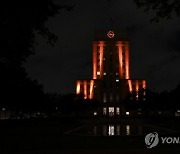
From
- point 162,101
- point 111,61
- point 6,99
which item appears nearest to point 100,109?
point 111,61

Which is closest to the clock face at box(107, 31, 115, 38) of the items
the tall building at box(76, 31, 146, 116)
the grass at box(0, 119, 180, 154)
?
the tall building at box(76, 31, 146, 116)

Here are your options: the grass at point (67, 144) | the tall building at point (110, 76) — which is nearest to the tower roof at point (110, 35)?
the tall building at point (110, 76)

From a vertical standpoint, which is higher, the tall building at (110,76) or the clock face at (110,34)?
the clock face at (110,34)

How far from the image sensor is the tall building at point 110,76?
15638 centimetres

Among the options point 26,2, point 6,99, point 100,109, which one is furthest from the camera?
Result: point 100,109

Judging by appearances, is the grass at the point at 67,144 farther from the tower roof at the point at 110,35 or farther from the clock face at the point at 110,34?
the clock face at the point at 110,34

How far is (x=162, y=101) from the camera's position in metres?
97.3

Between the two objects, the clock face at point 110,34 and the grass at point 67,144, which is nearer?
the grass at point 67,144

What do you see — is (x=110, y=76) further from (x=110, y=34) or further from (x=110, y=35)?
(x=110, y=34)

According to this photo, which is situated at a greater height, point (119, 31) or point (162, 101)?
point (119, 31)

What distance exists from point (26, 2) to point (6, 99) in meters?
50.7

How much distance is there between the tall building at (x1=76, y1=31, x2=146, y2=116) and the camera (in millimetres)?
156375

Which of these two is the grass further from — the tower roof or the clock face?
the clock face

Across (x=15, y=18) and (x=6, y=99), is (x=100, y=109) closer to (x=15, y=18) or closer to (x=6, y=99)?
(x=6, y=99)
